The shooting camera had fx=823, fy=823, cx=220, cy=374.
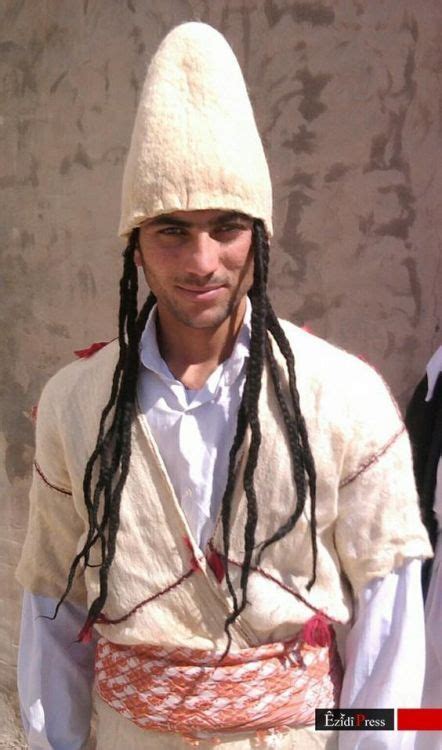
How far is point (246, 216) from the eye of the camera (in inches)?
61.1

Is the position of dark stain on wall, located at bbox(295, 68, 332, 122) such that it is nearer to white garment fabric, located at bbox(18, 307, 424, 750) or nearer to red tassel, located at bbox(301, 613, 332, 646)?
white garment fabric, located at bbox(18, 307, 424, 750)

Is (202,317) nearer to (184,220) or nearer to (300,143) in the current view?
(184,220)

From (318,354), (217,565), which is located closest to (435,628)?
(217,565)

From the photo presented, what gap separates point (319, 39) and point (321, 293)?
749 mm

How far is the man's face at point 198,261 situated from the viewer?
1513mm

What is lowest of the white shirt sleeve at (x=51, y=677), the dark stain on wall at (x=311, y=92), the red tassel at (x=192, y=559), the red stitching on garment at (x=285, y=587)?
the white shirt sleeve at (x=51, y=677)

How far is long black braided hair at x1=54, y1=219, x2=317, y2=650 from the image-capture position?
1556mm

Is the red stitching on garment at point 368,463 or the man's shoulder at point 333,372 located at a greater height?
the man's shoulder at point 333,372

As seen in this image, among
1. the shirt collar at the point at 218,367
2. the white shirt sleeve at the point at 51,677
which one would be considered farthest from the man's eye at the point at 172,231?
the white shirt sleeve at the point at 51,677

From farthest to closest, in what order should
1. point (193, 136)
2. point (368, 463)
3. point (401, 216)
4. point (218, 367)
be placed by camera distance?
point (401, 216)
point (218, 367)
point (368, 463)
point (193, 136)

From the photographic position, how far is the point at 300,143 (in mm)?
2496

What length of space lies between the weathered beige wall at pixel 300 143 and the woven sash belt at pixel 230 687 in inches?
43.4

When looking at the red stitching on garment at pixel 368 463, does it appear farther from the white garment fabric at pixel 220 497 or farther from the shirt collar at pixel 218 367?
the shirt collar at pixel 218 367

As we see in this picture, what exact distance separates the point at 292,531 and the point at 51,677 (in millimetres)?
691
